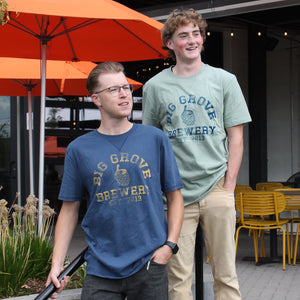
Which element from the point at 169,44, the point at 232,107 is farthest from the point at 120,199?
the point at 169,44

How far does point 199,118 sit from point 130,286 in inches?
37.5

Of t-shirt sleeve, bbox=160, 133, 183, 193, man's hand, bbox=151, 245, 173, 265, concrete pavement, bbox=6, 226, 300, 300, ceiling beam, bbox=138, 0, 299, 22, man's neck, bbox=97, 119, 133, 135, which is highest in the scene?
ceiling beam, bbox=138, 0, 299, 22

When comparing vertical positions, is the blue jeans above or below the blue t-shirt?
below

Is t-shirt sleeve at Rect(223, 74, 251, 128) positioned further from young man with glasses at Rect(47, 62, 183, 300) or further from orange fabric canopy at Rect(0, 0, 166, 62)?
orange fabric canopy at Rect(0, 0, 166, 62)

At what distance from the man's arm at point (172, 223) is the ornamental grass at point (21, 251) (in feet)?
6.99

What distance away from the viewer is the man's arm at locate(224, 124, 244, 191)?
2803 millimetres

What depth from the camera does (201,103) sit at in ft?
8.96

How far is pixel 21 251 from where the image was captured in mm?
4418

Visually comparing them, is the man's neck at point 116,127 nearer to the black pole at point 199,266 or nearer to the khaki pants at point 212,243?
the khaki pants at point 212,243

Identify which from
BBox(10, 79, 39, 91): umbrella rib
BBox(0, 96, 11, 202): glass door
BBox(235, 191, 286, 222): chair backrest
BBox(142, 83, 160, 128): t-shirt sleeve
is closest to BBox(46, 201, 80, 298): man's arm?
BBox(142, 83, 160, 128): t-shirt sleeve

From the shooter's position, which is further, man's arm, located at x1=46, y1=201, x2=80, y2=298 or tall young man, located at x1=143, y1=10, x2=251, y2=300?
tall young man, located at x1=143, y1=10, x2=251, y2=300

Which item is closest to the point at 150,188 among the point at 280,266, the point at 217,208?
the point at 217,208

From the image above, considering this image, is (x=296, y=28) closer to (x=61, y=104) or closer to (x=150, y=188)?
(x=61, y=104)

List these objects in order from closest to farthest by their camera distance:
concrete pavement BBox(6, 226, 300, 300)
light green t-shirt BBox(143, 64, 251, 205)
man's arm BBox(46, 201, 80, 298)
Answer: man's arm BBox(46, 201, 80, 298) < light green t-shirt BBox(143, 64, 251, 205) < concrete pavement BBox(6, 226, 300, 300)
